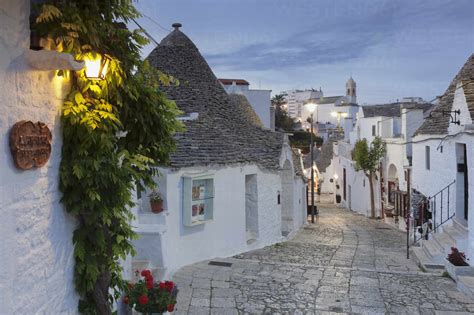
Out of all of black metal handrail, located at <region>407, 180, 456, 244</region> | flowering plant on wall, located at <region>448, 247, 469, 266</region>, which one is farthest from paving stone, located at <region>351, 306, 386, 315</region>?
black metal handrail, located at <region>407, 180, 456, 244</region>

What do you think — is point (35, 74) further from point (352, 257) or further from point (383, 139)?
point (383, 139)

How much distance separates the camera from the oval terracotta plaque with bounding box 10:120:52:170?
143 inches

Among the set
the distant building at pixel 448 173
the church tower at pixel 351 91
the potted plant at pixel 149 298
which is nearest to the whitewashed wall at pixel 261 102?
the distant building at pixel 448 173

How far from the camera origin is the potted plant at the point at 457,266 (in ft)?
28.0

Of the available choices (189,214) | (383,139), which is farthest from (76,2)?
(383,139)

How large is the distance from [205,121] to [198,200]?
3042 millimetres

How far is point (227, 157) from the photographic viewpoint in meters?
11.7

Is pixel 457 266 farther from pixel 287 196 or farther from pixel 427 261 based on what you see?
pixel 287 196

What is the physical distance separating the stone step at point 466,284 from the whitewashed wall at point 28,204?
260 inches

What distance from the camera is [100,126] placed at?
14.8 feet

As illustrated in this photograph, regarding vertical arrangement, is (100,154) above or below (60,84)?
below

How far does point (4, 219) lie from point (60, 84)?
1524 millimetres

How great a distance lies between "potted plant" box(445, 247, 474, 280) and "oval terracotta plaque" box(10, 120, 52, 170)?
7881 mm

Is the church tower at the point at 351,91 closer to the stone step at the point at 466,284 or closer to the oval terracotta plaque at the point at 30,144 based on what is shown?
the stone step at the point at 466,284
